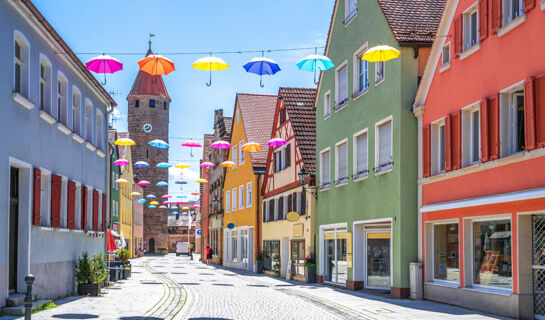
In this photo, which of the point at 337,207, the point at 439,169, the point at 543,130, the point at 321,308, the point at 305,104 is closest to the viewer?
the point at 543,130

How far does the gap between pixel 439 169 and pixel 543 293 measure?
5.60 m

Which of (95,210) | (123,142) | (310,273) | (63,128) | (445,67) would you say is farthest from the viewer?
(123,142)

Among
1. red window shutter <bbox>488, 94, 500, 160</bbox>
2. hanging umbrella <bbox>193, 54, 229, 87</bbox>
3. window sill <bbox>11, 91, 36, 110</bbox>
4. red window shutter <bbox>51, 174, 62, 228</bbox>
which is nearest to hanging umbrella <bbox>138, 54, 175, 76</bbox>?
hanging umbrella <bbox>193, 54, 229, 87</bbox>

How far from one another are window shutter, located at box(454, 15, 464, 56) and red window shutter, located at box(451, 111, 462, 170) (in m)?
1.64

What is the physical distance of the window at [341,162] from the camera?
25.9 meters

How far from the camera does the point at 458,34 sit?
716 inches

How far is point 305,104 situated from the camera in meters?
34.5

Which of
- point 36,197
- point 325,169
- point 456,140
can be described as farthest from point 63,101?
point 325,169

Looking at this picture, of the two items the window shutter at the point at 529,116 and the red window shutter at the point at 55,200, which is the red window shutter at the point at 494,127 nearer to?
the window shutter at the point at 529,116

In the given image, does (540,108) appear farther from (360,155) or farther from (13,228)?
(13,228)

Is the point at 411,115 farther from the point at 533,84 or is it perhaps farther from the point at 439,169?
the point at 533,84

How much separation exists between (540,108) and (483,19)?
3575 mm

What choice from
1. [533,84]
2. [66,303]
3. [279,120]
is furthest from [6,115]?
[279,120]

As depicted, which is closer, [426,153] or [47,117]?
[47,117]
